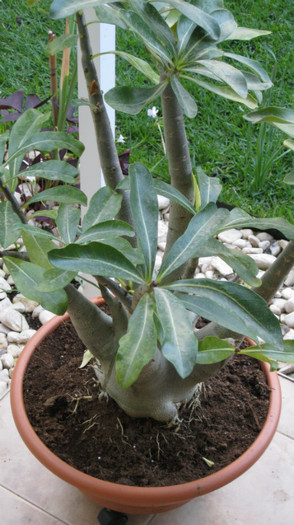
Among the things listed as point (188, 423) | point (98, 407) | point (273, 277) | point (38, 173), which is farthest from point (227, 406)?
point (38, 173)

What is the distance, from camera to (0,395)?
1519 millimetres

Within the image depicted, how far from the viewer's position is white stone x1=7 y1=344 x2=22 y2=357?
1.71 metres

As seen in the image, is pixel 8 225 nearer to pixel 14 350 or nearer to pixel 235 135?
pixel 14 350

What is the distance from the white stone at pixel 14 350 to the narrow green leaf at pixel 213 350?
3.10ft

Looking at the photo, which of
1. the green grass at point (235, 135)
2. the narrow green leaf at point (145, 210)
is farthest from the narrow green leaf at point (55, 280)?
the green grass at point (235, 135)

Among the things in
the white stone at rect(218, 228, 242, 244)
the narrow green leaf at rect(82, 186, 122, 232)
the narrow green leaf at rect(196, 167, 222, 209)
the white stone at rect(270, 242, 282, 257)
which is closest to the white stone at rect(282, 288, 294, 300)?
the white stone at rect(270, 242, 282, 257)

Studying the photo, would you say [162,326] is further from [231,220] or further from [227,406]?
[227,406]

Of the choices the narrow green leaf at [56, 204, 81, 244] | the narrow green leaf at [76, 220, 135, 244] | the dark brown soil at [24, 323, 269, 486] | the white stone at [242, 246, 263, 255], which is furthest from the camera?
the white stone at [242, 246, 263, 255]

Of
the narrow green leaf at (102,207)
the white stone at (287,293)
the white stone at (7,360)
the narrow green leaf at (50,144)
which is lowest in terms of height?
the white stone at (7,360)

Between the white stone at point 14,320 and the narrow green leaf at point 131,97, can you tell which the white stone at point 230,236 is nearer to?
the white stone at point 14,320

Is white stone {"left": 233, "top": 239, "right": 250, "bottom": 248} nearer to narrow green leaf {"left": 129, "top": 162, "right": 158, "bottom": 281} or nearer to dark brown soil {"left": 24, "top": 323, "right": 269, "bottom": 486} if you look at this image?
dark brown soil {"left": 24, "top": 323, "right": 269, "bottom": 486}

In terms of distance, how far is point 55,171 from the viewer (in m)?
0.89

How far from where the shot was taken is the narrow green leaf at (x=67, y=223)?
35.1 inches

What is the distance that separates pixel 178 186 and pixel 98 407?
18.7 inches
